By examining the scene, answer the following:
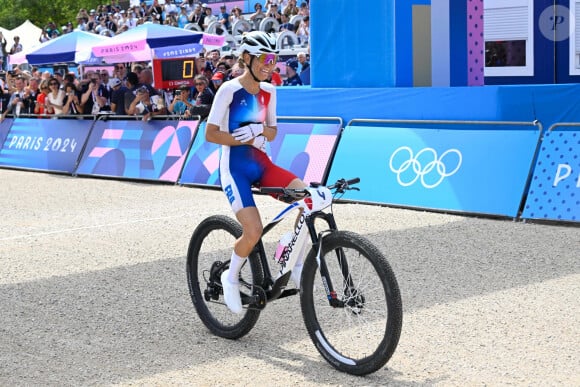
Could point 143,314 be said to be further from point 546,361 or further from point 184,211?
point 184,211

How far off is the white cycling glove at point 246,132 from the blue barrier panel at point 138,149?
893cm

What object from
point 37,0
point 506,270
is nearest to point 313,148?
point 506,270

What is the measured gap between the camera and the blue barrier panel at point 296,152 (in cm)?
1297

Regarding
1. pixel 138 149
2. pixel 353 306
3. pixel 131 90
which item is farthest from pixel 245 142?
pixel 131 90

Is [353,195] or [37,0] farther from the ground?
[37,0]

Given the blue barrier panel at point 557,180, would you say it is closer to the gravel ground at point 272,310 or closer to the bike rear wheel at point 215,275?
the gravel ground at point 272,310

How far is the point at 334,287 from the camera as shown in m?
5.39

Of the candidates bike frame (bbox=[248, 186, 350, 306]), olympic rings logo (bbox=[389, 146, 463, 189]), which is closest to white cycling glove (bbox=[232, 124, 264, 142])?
bike frame (bbox=[248, 186, 350, 306])

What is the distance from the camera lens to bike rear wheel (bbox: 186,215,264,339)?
240 inches

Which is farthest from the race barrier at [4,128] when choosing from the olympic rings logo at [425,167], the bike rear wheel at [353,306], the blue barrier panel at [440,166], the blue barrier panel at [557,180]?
the bike rear wheel at [353,306]

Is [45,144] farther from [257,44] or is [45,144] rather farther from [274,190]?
[274,190]

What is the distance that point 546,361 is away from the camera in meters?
5.46

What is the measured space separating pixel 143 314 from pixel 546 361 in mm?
2980

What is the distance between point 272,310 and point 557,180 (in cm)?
470
